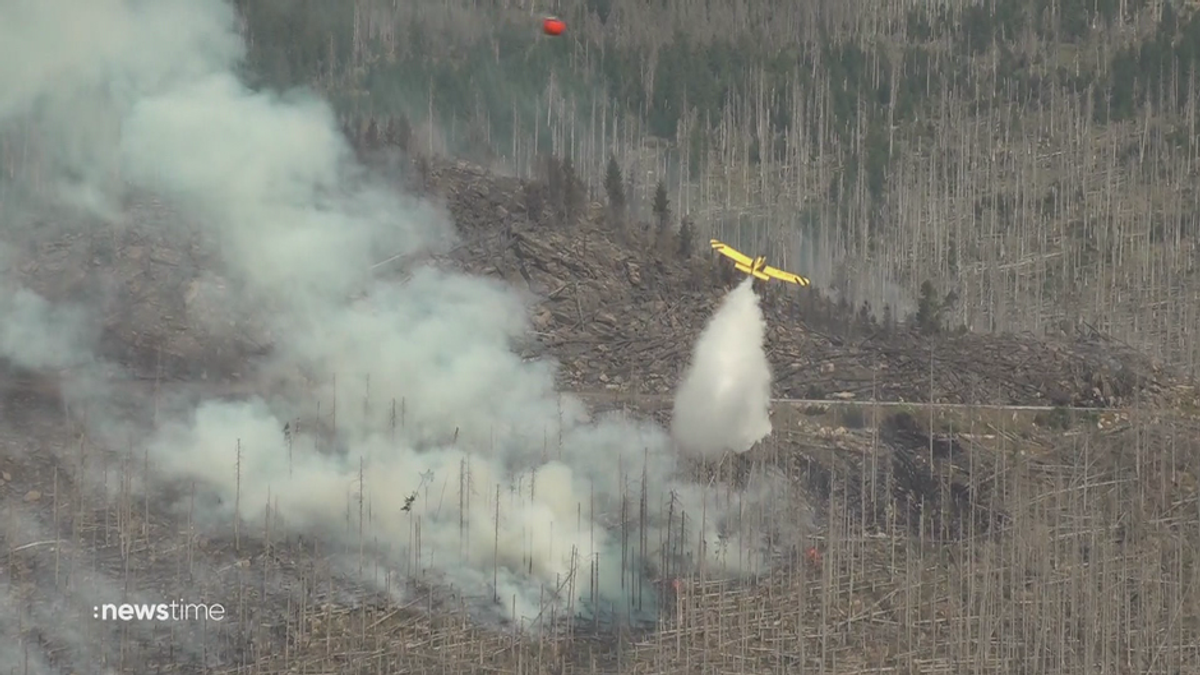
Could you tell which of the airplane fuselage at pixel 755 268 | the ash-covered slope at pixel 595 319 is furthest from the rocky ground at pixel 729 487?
the airplane fuselage at pixel 755 268

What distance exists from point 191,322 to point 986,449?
4102 centimetres

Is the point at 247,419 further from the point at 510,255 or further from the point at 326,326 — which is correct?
the point at 510,255

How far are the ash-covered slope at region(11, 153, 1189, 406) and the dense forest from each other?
11.8m

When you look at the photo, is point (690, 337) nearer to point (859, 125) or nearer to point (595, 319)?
point (595, 319)

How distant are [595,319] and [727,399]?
792 inches

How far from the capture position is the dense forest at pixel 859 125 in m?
155

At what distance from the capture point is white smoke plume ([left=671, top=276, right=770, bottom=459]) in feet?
350

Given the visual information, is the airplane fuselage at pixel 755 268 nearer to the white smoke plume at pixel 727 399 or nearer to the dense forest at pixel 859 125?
the white smoke plume at pixel 727 399

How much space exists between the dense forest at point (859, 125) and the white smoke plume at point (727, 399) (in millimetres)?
33376

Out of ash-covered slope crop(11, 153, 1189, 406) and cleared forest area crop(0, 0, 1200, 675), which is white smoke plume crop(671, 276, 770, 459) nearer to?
cleared forest area crop(0, 0, 1200, 675)

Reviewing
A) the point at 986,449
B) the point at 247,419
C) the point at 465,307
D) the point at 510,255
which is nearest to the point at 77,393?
the point at 247,419

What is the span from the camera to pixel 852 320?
132500 millimetres

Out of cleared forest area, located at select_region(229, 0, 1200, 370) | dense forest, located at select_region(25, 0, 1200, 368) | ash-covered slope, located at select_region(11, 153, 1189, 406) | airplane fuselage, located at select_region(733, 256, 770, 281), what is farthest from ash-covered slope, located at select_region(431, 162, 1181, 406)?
cleared forest area, located at select_region(229, 0, 1200, 370)

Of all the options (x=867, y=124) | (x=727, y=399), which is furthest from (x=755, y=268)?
(x=867, y=124)
